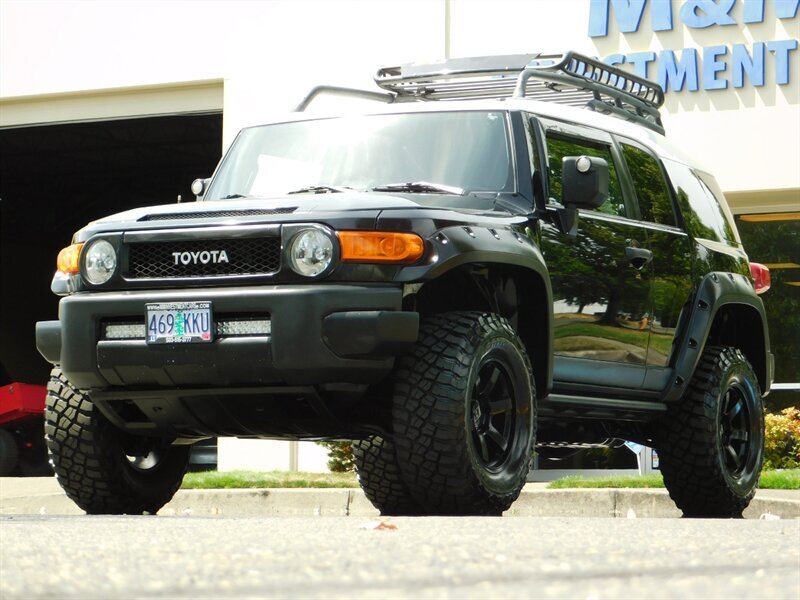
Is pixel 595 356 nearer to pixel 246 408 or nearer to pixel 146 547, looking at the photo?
pixel 246 408

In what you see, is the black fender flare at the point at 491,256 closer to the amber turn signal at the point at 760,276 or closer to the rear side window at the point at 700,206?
the rear side window at the point at 700,206

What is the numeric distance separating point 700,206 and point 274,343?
3738mm

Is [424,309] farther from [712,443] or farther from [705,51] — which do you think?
[705,51]

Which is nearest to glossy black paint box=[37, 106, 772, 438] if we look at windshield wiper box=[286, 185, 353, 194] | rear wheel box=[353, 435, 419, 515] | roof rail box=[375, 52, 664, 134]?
windshield wiper box=[286, 185, 353, 194]

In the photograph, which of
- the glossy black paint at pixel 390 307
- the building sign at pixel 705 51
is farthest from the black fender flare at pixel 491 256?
the building sign at pixel 705 51

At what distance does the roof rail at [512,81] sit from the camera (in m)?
8.55

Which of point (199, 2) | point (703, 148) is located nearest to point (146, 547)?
point (703, 148)

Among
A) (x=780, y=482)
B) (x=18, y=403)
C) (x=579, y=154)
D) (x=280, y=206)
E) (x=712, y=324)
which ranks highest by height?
(x=579, y=154)

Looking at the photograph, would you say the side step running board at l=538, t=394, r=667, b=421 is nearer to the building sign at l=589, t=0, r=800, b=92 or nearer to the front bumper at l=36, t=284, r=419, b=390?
the front bumper at l=36, t=284, r=419, b=390

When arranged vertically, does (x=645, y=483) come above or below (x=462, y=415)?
below

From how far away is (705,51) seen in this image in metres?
15.4

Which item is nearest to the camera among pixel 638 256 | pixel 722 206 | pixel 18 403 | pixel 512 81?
pixel 638 256

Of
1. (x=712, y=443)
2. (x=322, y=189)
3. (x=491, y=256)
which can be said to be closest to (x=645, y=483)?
(x=712, y=443)

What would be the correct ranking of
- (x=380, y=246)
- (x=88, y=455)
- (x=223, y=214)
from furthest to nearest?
(x=88, y=455) < (x=223, y=214) < (x=380, y=246)
